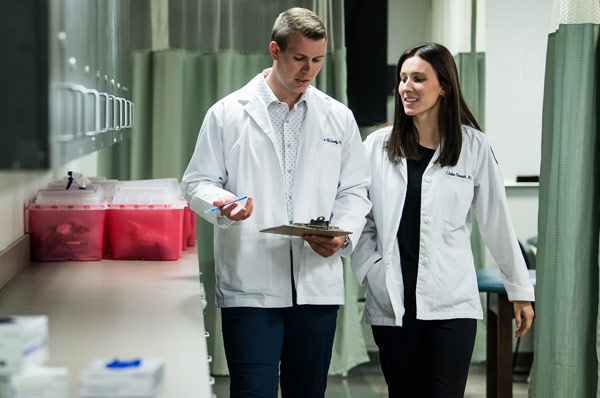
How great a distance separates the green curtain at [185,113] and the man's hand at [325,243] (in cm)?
161

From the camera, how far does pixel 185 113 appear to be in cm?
393

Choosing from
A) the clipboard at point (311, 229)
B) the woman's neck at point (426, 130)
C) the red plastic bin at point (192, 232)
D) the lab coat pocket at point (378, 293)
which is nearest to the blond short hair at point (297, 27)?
→ the woman's neck at point (426, 130)

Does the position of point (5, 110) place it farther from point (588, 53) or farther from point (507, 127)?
point (507, 127)

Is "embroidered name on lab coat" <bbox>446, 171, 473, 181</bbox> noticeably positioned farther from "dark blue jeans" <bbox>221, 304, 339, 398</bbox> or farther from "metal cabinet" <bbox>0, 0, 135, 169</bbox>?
"metal cabinet" <bbox>0, 0, 135, 169</bbox>

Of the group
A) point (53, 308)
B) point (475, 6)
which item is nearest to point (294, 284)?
point (53, 308)

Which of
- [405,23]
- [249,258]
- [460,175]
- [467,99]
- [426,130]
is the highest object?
[405,23]

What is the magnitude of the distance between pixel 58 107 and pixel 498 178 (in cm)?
163

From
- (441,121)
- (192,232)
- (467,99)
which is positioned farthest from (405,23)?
(441,121)

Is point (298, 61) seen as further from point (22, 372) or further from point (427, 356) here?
point (22, 372)

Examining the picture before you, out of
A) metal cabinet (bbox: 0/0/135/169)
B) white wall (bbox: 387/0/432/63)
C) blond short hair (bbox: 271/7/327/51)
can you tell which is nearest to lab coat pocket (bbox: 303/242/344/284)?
blond short hair (bbox: 271/7/327/51)

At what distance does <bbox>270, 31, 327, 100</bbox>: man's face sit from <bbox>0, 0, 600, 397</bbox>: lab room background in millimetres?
527

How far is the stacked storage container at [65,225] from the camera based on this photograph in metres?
2.77

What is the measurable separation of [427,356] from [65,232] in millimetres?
1290

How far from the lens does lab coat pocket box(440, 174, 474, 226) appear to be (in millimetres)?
2449
